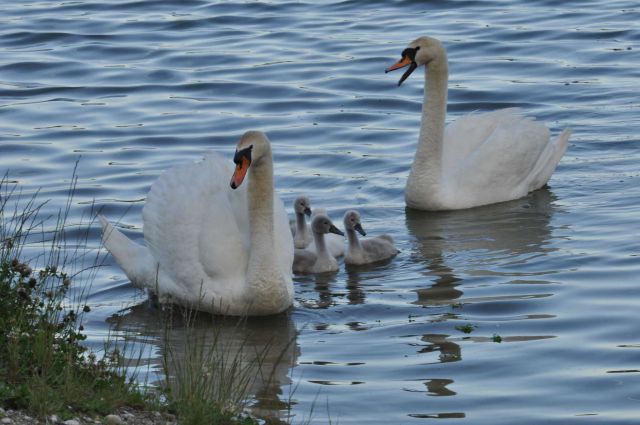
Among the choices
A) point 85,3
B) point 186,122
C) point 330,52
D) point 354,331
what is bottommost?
point 354,331

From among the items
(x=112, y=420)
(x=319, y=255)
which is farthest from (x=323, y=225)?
(x=112, y=420)

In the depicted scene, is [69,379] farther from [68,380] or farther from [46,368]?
[46,368]

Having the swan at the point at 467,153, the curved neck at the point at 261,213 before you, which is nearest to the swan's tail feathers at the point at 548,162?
the swan at the point at 467,153

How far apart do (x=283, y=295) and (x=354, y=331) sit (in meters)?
0.77

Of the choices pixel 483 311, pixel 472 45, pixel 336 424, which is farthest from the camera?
pixel 472 45

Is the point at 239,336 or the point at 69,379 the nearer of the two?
the point at 69,379

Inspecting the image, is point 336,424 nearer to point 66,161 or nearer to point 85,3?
point 66,161

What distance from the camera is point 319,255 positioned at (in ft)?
36.4

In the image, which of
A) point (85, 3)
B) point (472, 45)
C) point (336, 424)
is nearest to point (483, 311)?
point (336, 424)

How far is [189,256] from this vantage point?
9906mm

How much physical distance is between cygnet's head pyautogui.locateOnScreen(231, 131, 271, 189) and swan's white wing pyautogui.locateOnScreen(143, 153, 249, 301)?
0.45 meters

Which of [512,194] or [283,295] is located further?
[512,194]

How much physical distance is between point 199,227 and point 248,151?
2.33ft

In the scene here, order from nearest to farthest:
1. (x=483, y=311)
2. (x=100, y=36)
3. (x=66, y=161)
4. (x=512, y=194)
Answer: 1. (x=483, y=311)
2. (x=512, y=194)
3. (x=66, y=161)
4. (x=100, y=36)
